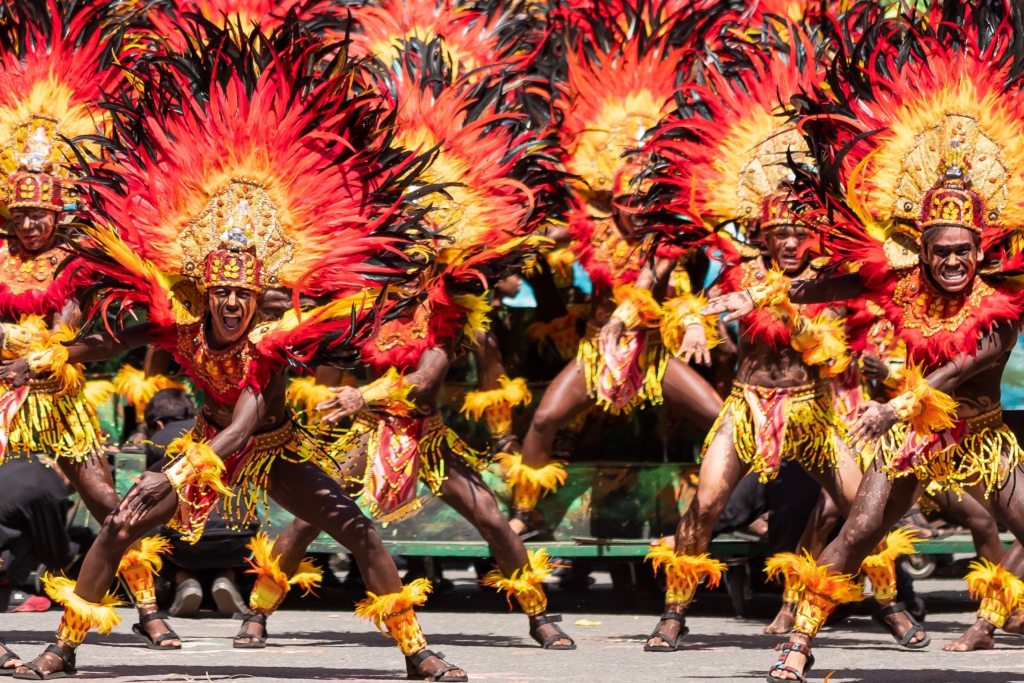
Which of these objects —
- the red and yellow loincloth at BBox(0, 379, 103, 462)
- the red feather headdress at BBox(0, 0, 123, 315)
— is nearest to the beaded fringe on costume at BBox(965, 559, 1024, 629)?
the red and yellow loincloth at BBox(0, 379, 103, 462)

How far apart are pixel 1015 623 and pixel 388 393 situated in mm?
3185

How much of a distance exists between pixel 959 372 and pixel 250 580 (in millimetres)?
4545

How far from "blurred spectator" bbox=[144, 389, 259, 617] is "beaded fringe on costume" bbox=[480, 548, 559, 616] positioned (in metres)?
1.61

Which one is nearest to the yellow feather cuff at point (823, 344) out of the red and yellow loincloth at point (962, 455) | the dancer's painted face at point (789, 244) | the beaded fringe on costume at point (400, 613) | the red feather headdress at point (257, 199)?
the dancer's painted face at point (789, 244)

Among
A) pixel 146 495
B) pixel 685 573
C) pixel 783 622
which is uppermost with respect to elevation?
pixel 146 495

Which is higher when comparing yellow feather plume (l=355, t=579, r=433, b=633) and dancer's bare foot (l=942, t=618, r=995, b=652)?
yellow feather plume (l=355, t=579, r=433, b=633)

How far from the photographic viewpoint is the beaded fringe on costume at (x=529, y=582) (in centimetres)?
856

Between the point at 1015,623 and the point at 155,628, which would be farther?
the point at 1015,623

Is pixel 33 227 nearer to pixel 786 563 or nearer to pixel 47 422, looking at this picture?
pixel 47 422

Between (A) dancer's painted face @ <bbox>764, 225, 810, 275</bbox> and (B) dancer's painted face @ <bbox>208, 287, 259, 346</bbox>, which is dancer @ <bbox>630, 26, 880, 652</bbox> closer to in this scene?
(A) dancer's painted face @ <bbox>764, 225, 810, 275</bbox>

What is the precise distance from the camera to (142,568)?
8469mm

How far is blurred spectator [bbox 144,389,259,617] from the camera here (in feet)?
31.1

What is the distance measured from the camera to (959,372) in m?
6.96

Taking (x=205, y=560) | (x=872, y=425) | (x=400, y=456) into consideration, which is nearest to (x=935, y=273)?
(x=872, y=425)
